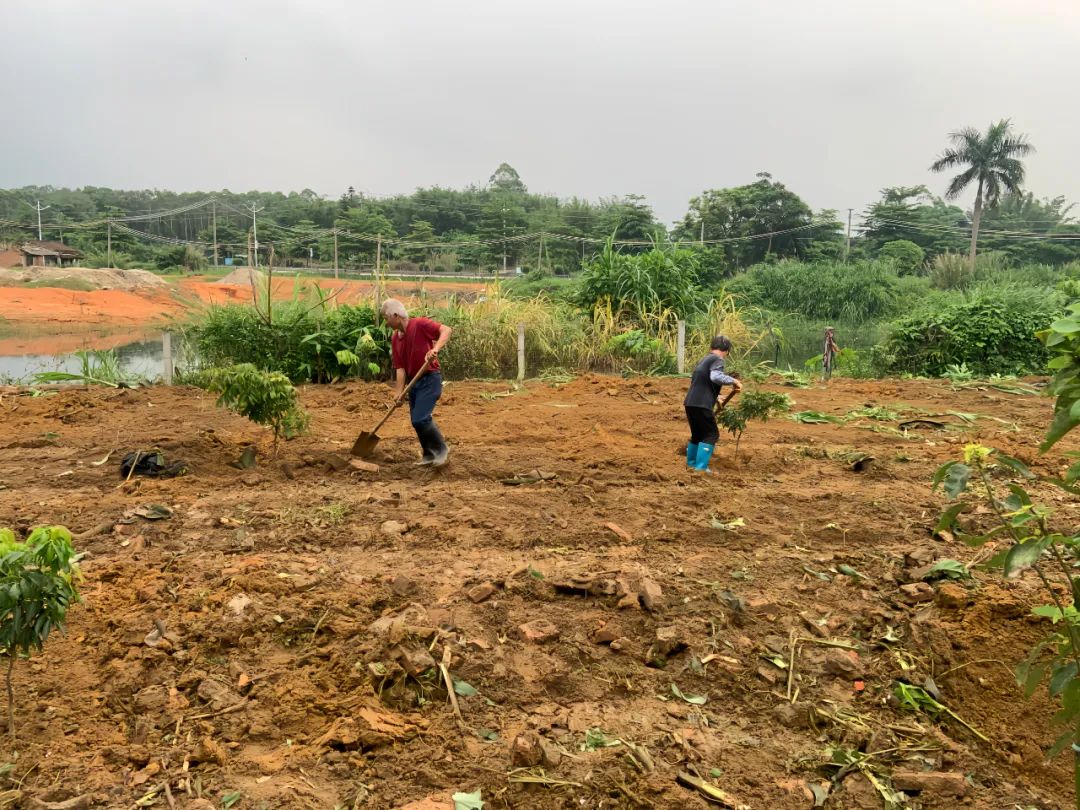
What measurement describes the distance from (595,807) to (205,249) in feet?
173

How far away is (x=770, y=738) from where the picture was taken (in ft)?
9.57

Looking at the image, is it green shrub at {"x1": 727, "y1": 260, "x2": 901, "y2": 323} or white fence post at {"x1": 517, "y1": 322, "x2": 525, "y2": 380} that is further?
green shrub at {"x1": 727, "y1": 260, "x2": 901, "y2": 323}

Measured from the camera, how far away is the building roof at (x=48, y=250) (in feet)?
130

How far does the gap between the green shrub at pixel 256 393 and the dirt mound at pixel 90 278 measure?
96.5 feet

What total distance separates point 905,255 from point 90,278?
135 feet

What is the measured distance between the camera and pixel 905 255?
4044 centimetres

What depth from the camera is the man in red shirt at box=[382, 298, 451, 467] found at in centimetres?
639

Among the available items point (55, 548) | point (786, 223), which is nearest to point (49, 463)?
point (55, 548)

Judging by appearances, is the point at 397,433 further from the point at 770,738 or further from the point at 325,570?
the point at 770,738

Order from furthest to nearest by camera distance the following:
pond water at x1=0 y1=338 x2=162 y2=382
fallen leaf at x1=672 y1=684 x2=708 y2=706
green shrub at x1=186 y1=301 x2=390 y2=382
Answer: pond water at x1=0 y1=338 x2=162 y2=382 < green shrub at x1=186 y1=301 x2=390 y2=382 < fallen leaf at x1=672 y1=684 x2=708 y2=706

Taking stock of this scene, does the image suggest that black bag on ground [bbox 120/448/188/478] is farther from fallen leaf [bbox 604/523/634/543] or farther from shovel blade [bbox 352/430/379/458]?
fallen leaf [bbox 604/523/634/543]

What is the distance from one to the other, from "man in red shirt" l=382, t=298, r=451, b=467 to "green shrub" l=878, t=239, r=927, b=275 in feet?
125

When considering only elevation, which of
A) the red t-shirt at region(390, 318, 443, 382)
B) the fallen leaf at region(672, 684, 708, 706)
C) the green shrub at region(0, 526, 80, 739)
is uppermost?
the red t-shirt at region(390, 318, 443, 382)

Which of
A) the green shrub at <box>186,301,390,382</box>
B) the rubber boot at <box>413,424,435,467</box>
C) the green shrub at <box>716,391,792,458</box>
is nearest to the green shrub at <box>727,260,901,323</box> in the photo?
the green shrub at <box>186,301,390,382</box>
